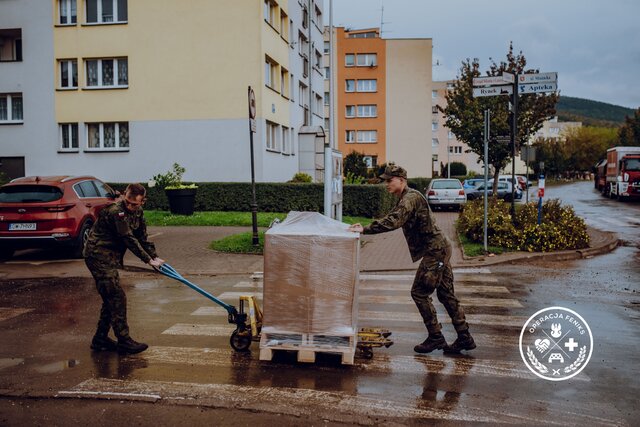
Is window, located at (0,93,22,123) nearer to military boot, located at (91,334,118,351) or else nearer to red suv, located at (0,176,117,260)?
red suv, located at (0,176,117,260)

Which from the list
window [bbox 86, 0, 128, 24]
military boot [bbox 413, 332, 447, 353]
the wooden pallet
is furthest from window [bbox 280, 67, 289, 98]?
the wooden pallet

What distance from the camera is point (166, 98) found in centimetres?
2600

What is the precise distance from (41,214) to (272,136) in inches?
667

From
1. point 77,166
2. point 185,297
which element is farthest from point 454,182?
point 185,297

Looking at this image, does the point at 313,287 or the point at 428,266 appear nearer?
the point at 313,287

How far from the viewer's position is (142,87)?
85.5 ft

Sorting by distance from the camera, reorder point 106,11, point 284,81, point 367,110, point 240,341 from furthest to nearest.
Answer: point 367,110 → point 284,81 → point 106,11 → point 240,341

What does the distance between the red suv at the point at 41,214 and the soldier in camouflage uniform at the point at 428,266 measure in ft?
25.0

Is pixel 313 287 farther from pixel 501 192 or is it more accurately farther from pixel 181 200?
pixel 501 192

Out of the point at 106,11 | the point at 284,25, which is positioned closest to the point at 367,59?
the point at 284,25

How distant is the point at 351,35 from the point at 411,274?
189ft

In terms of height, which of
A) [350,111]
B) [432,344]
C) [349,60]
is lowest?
[432,344]

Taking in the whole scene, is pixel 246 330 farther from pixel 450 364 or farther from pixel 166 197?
pixel 166 197

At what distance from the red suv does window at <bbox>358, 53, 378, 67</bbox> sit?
165 ft
